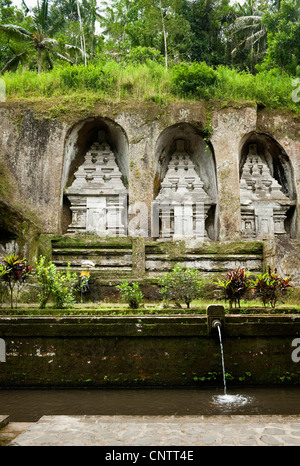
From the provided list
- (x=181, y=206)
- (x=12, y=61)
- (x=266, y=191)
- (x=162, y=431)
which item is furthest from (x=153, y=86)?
(x=162, y=431)

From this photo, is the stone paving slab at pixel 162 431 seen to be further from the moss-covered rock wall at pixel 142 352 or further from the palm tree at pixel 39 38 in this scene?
the palm tree at pixel 39 38

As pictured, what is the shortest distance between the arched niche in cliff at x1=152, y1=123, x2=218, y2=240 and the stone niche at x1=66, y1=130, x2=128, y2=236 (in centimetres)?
124

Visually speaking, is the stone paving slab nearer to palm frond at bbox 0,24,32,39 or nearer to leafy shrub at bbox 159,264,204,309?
leafy shrub at bbox 159,264,204,309

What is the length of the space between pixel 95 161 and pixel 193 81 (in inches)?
165

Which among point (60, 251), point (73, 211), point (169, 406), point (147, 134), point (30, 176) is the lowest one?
point (169, 406)

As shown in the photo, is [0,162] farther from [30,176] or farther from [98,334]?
[98,334]

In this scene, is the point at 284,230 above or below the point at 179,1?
below

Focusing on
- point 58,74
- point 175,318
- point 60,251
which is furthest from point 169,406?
point 58,74

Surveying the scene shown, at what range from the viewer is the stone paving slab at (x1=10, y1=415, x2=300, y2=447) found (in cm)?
321

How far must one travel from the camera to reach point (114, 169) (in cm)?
1420

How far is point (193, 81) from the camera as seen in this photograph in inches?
526

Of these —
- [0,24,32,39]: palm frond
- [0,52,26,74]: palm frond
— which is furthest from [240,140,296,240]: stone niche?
[0,52,26,74]: palm frond

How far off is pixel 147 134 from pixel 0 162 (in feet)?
14.9

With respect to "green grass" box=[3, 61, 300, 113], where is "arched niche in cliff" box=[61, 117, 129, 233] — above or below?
below
